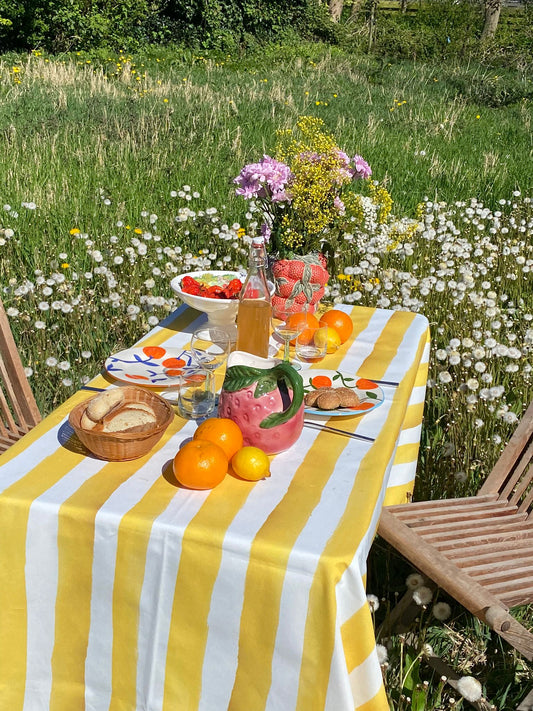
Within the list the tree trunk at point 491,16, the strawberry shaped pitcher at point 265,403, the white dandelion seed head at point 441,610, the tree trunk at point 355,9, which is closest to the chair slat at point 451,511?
the white dandelion seed head at point 441,610

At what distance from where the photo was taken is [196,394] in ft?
6.36

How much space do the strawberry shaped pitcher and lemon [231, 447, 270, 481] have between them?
0.10m

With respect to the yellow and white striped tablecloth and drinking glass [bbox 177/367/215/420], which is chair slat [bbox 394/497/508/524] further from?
drinking glass [bbox 177/367/215/420]

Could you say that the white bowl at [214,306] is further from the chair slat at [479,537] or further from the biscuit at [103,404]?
the chair slat at [479,537]

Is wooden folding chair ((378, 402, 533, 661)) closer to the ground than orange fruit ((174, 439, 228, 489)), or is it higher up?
closer to the ground

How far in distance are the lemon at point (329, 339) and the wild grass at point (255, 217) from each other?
27.5 inches

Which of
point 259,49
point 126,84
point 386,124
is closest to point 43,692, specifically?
point 386,124

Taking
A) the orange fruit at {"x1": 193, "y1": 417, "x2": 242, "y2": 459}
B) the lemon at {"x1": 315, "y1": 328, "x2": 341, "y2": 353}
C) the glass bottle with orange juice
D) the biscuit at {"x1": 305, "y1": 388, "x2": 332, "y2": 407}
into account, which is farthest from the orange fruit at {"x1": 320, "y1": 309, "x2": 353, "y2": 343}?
the orange fruit at {"x1": 193, "y1": 417, "x2": 242, "y2": 459}

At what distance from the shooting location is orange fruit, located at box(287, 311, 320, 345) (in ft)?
7.50

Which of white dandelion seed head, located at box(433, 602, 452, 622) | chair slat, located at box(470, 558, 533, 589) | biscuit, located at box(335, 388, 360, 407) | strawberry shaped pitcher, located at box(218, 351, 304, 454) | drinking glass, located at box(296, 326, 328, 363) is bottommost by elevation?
white dandelion seed head, located at box(433, 602, 452, 622)

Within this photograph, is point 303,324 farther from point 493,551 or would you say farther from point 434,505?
point 493,551

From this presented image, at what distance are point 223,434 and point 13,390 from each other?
119cm

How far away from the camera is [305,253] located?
104 inches

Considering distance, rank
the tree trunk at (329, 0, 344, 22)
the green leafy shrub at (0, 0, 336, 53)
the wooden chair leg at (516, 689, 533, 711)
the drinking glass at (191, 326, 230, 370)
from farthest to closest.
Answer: the tree trunk at (329, 0, 344, 22), the green leafy shrub at (0, 0, 336, 53), the drinking glass at (191, 326, 230, 370), the wooden chair leg at (516, 689, 533, 711)
